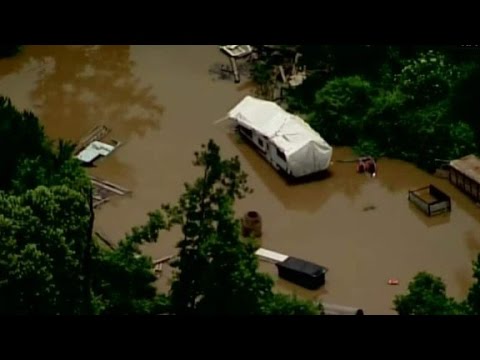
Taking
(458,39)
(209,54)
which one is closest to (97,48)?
(209,54)

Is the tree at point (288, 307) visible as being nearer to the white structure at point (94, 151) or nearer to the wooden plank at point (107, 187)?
the wooden plank at point (107, 187)

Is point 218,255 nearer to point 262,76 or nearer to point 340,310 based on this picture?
point 340,310

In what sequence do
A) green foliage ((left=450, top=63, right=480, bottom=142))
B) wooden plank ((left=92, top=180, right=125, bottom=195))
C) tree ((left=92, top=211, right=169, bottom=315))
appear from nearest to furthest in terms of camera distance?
tree ((left=92, top=211, right=169, bottom=315)) < wooden plank ((left=92, top=180, right=125, bottom=195)) < green foliage ((left=450, top=63, right=480, bottom=142))

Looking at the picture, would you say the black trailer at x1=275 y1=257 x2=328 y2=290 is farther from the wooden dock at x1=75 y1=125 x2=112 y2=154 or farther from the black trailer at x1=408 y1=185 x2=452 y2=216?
the wooden dock at x1=75 y1=125 x2=112 y2=154

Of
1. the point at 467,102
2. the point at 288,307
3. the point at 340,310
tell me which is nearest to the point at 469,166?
the point at 467,102

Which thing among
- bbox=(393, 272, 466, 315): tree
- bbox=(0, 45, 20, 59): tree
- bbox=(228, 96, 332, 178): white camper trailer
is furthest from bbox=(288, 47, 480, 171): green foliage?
bbox=(0, 45, 20, 59): tree
